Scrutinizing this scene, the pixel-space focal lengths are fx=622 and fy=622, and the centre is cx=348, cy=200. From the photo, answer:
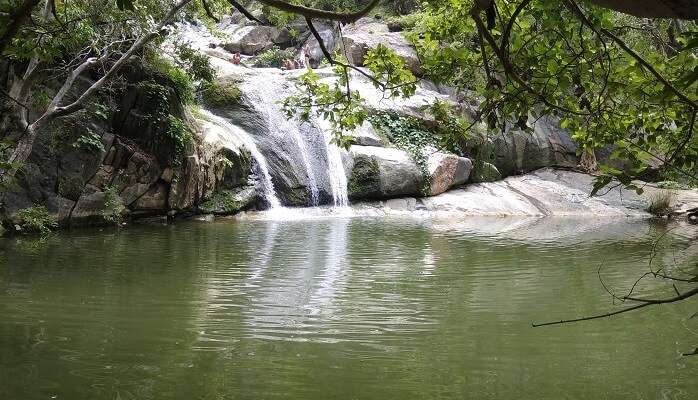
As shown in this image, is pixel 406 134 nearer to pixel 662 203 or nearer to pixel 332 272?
pixel 662 203

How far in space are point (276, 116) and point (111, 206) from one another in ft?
22.3

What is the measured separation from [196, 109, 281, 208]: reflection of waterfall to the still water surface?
674 centimetres

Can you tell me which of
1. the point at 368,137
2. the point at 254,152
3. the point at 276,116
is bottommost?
the point at 254,152

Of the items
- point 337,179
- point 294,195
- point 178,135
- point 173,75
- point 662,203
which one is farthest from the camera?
point 662,203

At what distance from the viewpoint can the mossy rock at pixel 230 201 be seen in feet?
52.3

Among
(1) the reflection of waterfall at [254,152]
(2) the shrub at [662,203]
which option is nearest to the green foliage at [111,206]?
(1) the reflection of waterfall at [254,152]

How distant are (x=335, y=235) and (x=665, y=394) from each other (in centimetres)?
928

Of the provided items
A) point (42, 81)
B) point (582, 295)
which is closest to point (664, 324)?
point (582, 295)

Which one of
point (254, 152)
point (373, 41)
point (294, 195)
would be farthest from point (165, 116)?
point (373, 41)

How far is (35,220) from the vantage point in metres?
10.9

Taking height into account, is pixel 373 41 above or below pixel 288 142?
above

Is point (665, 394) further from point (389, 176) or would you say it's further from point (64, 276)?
point (389, 176)

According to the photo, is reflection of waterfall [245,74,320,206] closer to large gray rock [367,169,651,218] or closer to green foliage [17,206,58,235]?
large gray rock [367,169,651,218]

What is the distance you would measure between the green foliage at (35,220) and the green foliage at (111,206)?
172 cm
